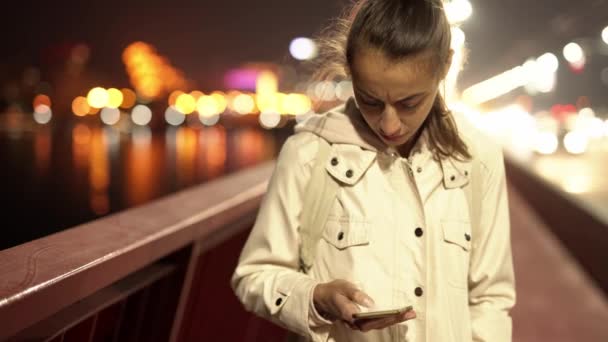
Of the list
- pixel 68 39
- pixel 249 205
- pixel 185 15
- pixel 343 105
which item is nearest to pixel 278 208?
pixel 343 105

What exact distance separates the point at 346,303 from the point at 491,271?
1.84ft

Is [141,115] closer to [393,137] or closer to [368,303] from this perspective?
[393,137]

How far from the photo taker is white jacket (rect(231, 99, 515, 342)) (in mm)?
2088

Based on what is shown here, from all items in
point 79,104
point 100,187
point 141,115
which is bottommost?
point 141,115

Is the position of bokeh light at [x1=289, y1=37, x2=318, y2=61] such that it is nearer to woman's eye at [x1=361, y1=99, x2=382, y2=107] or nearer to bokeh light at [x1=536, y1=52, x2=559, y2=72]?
woman's eye at [x1=361, y1=99, x2=382, y2=107]

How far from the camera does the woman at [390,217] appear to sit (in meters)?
2.07

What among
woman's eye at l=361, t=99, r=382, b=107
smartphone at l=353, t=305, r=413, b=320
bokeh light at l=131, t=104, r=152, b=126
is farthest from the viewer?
bokeh light at l=131, t=104, r=152, b=126

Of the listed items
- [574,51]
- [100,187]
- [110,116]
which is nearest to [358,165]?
[574,51]

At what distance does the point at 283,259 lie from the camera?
212 cm

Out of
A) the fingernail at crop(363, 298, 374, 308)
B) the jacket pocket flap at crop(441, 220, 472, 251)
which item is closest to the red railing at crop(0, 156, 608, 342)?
the fingernail at crop(363, 298, 374, 308)

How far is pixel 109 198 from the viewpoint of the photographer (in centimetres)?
2266

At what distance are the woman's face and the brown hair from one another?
0.09 ft

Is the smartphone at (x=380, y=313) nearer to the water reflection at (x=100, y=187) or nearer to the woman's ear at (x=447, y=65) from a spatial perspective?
the woman's ear at (x=447, y=65)

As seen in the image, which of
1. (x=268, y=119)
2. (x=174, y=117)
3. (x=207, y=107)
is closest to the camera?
(x=268, y=119)
